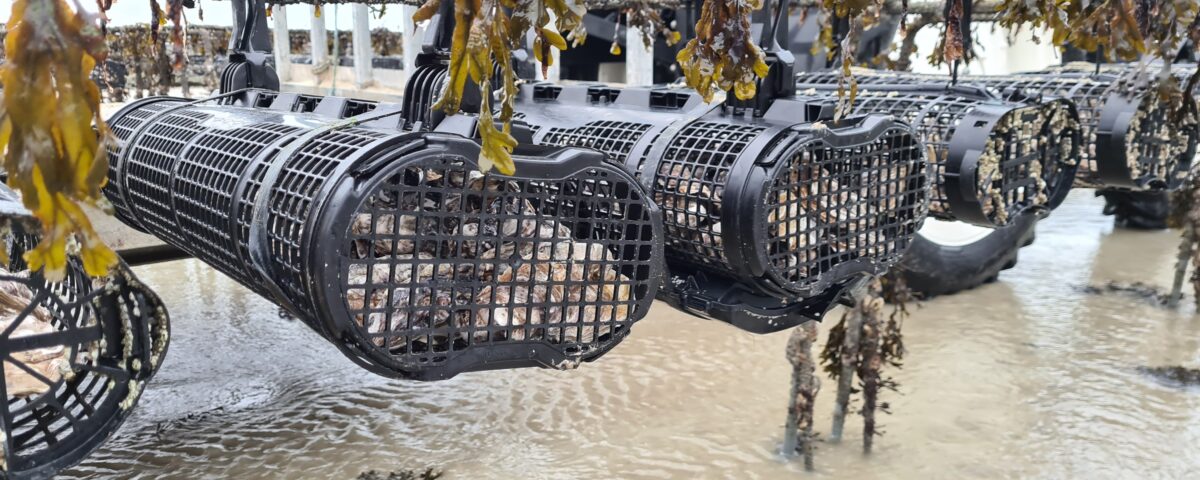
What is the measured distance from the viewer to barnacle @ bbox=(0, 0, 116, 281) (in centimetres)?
73

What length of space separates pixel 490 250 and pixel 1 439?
49.5 inches

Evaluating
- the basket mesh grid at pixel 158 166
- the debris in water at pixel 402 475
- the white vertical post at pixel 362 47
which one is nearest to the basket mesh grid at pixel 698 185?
the basket mesh grid at pixel 158 166

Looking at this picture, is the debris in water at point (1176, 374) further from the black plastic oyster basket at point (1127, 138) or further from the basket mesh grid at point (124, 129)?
the basket mesh grid at point (124, 129)

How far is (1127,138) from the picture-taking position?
2.97 metres

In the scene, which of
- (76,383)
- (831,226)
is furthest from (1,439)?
(831,226)

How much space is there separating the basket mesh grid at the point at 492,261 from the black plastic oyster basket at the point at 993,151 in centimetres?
96

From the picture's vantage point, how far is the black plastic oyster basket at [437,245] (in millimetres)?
1404

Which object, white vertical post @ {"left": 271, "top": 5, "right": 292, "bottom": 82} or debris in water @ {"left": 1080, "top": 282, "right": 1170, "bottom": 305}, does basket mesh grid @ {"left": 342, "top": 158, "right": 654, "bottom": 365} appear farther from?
white vertical post @ {"left": 271, "top": 5, "right": 292, "bottom": 82}

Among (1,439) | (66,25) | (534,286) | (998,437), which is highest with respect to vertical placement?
(66,25)

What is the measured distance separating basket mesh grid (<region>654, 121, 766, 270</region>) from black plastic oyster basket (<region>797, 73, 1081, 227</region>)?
0.50 m

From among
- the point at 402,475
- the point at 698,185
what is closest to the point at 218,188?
the point at 698,185

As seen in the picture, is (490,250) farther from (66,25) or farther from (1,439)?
(1,439)

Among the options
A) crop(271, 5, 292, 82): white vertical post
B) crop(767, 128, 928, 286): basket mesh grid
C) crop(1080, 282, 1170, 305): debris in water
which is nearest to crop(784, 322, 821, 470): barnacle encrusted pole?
crop(767, 128, 928, 286): basket mesh grid

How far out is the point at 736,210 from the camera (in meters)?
1.80
